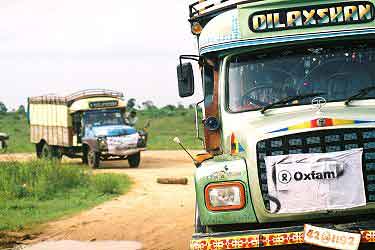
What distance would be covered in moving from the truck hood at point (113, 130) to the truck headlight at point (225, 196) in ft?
54.8

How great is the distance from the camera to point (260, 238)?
605 centimetres

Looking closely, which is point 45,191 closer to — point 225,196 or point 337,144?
point 225,196

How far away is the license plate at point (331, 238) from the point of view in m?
5.90

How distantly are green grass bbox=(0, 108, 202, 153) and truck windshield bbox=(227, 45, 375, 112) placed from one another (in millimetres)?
23476

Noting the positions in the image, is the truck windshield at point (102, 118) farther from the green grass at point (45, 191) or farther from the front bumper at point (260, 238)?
the front bumper at point (260, 238)

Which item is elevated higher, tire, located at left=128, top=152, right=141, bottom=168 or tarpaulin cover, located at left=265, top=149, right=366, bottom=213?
tarpaulin cover, located at left=265, top=149, right=366, bottom=213

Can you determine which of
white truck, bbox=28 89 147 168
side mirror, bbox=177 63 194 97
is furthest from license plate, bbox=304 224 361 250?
white truck, bbox=28 89 147 168

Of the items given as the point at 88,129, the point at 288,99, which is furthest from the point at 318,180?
the point at 88,129

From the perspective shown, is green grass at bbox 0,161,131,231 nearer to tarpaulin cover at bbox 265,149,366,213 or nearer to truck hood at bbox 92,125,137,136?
truck hood at bbox 92,125,137,136

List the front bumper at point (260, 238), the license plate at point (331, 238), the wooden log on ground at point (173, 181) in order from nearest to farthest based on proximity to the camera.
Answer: the license plate at point (331, 238), the front bumper at point (260, 238), the wooden log on ground at point (173, 181)

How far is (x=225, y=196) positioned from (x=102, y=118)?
730 inches

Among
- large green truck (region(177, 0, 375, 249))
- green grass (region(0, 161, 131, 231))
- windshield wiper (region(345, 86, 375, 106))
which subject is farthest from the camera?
green grass (region(0, 161, 131, 231))

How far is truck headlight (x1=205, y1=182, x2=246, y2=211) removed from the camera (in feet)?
21.0

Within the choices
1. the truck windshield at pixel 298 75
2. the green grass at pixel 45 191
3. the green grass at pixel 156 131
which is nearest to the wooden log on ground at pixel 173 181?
the green grass at pixel 45 191
